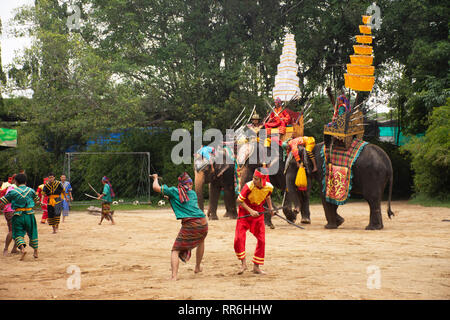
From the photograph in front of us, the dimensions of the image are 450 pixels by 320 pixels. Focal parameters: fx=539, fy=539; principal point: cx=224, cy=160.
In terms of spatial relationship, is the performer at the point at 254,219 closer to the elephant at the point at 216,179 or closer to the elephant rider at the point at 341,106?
the elephant rider at the point at 341,106

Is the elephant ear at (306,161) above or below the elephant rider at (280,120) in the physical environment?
below

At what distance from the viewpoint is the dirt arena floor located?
574 cm

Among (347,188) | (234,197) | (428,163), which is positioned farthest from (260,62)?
(347,188)

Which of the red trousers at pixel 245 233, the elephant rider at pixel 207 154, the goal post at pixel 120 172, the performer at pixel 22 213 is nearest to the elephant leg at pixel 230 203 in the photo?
the elephant rider at pixel 207 154

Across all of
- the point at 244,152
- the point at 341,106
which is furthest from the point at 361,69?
the point at 244,152

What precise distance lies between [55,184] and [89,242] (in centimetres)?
242

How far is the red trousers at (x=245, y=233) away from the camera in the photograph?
7.00m

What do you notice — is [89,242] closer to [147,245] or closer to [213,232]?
[147,245]

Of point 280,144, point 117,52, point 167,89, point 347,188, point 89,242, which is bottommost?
point 89,242

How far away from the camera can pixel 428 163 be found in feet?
65.4

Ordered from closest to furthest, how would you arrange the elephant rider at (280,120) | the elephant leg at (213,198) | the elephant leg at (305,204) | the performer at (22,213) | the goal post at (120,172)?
the performer at (22,213), the elephant leg at (305,204), the elephant rider at (280,120), the elephant leg at (213,198), the goal post at (120,172)

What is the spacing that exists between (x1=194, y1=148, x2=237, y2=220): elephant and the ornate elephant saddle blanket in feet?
11.5

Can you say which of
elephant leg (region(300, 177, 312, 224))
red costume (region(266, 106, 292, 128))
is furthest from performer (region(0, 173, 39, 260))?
elephant leg (region(300, 177, 312, 224))
